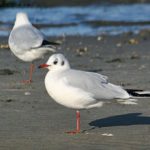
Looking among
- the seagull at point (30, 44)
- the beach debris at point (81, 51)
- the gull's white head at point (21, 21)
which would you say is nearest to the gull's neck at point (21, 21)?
the gull's white head at point (21, 21)

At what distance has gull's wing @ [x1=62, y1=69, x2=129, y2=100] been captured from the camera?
8180 mm

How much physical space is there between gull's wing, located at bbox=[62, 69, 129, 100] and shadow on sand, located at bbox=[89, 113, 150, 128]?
0.52 metres

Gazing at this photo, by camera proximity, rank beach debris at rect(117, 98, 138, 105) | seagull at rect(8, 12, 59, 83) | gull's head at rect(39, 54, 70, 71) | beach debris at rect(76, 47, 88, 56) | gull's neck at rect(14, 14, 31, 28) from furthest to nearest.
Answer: beach debris at rect(76, 47, 88, 56) < gull's neck at rect(14, 14, 31, 28) < seagull at rect(8, 12, 59, 83) < beach debris at rect(117, 98, 138, 105) < gull's head at rect(39, 54, 70, 71)

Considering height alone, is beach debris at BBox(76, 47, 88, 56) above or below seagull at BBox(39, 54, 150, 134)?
above

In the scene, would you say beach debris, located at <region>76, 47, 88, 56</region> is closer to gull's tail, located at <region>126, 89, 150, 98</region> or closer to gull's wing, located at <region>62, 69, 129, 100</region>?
gull's wing, located at <region>62, 69, 129, 100</region>

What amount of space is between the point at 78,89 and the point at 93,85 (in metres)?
0.19

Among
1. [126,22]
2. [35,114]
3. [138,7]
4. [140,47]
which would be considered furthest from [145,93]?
[138,7]

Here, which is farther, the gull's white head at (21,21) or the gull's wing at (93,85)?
the gull's white head at (21,21)

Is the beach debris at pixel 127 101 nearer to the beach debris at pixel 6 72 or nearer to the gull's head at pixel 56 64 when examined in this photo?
the gull's head at pixel 56 64

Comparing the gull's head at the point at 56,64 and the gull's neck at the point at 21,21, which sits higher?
the gull's neck at the point at 21,21

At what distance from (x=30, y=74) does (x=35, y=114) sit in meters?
3.37

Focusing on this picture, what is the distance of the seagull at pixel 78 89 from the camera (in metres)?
8.11

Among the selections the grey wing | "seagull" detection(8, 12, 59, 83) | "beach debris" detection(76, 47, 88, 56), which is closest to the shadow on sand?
"seagull" detection(8, 12, 59, 83)

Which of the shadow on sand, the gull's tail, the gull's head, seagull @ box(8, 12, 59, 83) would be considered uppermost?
seagull @ box(8, 12, 59, 83)
